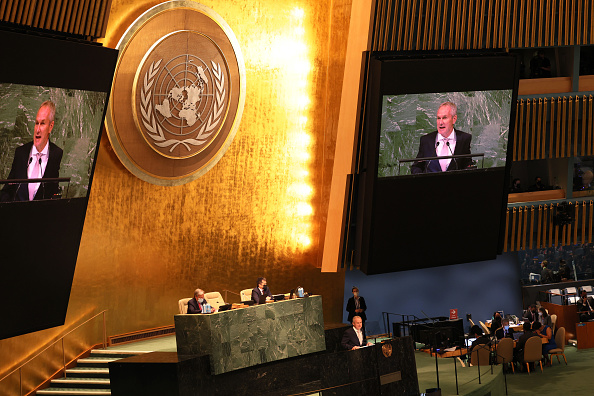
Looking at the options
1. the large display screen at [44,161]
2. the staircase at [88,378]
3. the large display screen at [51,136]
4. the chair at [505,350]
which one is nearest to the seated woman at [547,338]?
the chair at [505,350]

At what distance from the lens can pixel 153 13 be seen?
1295 cm

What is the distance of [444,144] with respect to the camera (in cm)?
1410

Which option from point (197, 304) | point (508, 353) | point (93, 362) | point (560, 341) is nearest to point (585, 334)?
point (560, 341)

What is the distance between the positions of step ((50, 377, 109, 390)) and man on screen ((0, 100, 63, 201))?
292 centimetres

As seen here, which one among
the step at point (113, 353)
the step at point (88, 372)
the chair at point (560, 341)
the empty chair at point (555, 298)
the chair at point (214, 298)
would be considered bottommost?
the step at point (88, 372)

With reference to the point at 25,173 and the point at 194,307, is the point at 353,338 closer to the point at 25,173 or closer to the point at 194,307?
the point at 194,307

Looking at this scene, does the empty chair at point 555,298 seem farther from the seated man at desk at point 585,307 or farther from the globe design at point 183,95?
the globe design at point 183,95

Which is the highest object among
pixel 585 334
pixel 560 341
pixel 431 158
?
pixel 431 158

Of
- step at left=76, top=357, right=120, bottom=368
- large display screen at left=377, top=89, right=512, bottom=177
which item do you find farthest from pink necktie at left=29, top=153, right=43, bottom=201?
large display screen at left=377, top=89, right=512, bottom=177

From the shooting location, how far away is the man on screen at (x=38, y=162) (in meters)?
10.2

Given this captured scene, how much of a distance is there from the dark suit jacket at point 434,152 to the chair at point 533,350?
324 cm

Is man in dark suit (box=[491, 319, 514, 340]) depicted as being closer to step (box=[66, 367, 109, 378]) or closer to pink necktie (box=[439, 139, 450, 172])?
pink necktie (box=[439, 139, 450, 172])

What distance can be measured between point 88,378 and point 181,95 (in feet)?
14.5

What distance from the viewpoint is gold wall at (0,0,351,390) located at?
43.3ft
